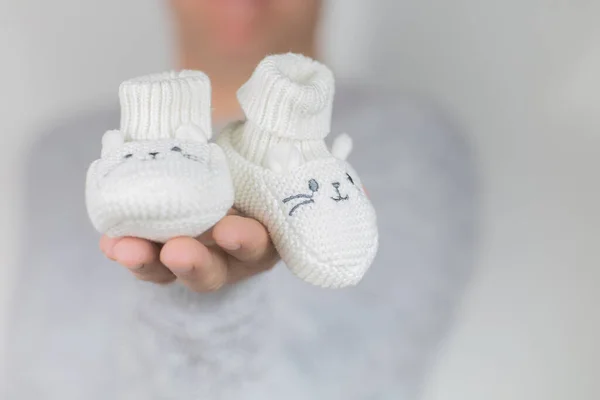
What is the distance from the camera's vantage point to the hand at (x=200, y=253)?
363mm

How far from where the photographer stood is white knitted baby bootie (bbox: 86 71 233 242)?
0.35 m

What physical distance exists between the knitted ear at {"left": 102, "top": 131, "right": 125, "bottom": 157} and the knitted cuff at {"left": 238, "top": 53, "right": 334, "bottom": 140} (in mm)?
98

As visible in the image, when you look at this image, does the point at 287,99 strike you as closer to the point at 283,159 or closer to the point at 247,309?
the point at 283,159

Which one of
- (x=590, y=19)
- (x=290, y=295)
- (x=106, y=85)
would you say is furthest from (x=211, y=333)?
(x=590, y=19)

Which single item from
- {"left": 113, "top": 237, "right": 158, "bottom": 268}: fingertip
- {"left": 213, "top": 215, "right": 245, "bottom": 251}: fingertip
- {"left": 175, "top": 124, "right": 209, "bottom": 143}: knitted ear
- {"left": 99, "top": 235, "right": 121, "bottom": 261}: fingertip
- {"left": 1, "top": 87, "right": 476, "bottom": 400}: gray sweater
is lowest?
{"left": 1, "top": 87, "right": 476, "bottom": 400}: gray sweater

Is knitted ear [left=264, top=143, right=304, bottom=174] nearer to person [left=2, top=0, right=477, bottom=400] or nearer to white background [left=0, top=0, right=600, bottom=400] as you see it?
person [left=2, top=0, right=477, bottom=400]

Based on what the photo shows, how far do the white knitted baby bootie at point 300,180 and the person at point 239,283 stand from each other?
0.9 inches

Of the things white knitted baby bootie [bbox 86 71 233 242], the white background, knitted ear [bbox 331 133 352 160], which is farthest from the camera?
the white background

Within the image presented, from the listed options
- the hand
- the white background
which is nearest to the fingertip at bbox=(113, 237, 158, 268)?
the hand

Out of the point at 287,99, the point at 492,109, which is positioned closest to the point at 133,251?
the point at 287,99

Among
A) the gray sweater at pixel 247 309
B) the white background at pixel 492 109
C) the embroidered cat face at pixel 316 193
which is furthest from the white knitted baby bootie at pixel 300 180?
the white background at pixel 492 109

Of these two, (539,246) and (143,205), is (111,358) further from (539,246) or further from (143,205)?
(539,246)

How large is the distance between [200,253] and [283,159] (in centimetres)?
10

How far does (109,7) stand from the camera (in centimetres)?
92
